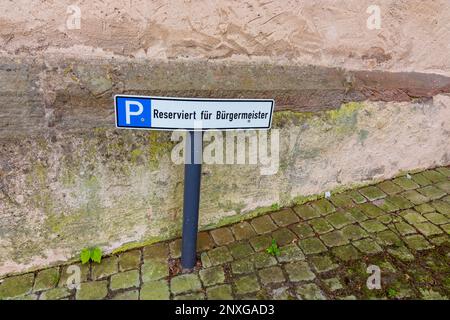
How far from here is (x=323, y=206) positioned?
299cm

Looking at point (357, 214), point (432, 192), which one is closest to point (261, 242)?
point (357, 214)

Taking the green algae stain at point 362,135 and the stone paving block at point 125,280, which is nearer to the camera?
the stone paving block at point 125,280

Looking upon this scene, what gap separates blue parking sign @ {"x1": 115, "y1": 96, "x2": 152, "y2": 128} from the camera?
1.79 m

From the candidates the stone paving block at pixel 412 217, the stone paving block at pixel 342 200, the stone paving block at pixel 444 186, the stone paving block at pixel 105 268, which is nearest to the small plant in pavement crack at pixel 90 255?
the stone paving block at pixel 105 268

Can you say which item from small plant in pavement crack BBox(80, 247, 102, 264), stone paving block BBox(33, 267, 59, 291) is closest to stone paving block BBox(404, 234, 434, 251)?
small plant in pavement crack BBox(80, 247, 102, 264)

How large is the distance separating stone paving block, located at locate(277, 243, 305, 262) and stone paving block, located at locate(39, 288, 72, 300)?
1383mm

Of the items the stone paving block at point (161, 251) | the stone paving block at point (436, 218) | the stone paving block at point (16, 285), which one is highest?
the stone paving block at point (436, 218)

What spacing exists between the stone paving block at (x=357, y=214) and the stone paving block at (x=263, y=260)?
83cm

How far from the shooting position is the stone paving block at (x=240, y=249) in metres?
2.52

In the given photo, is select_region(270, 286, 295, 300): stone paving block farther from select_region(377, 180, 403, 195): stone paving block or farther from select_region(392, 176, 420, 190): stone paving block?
select_region(392, 176, 420, 190): stone paving block

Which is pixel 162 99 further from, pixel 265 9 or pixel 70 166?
pixel 265 9

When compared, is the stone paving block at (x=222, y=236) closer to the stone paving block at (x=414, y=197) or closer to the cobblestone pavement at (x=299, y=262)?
the cobblestone pavement at (x=299, y=262)

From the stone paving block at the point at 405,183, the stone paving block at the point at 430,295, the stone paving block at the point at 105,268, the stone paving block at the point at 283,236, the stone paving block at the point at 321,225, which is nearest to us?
the stone paving block at the point at 430,295

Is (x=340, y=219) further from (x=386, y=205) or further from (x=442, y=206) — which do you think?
(x=442, y=206)
